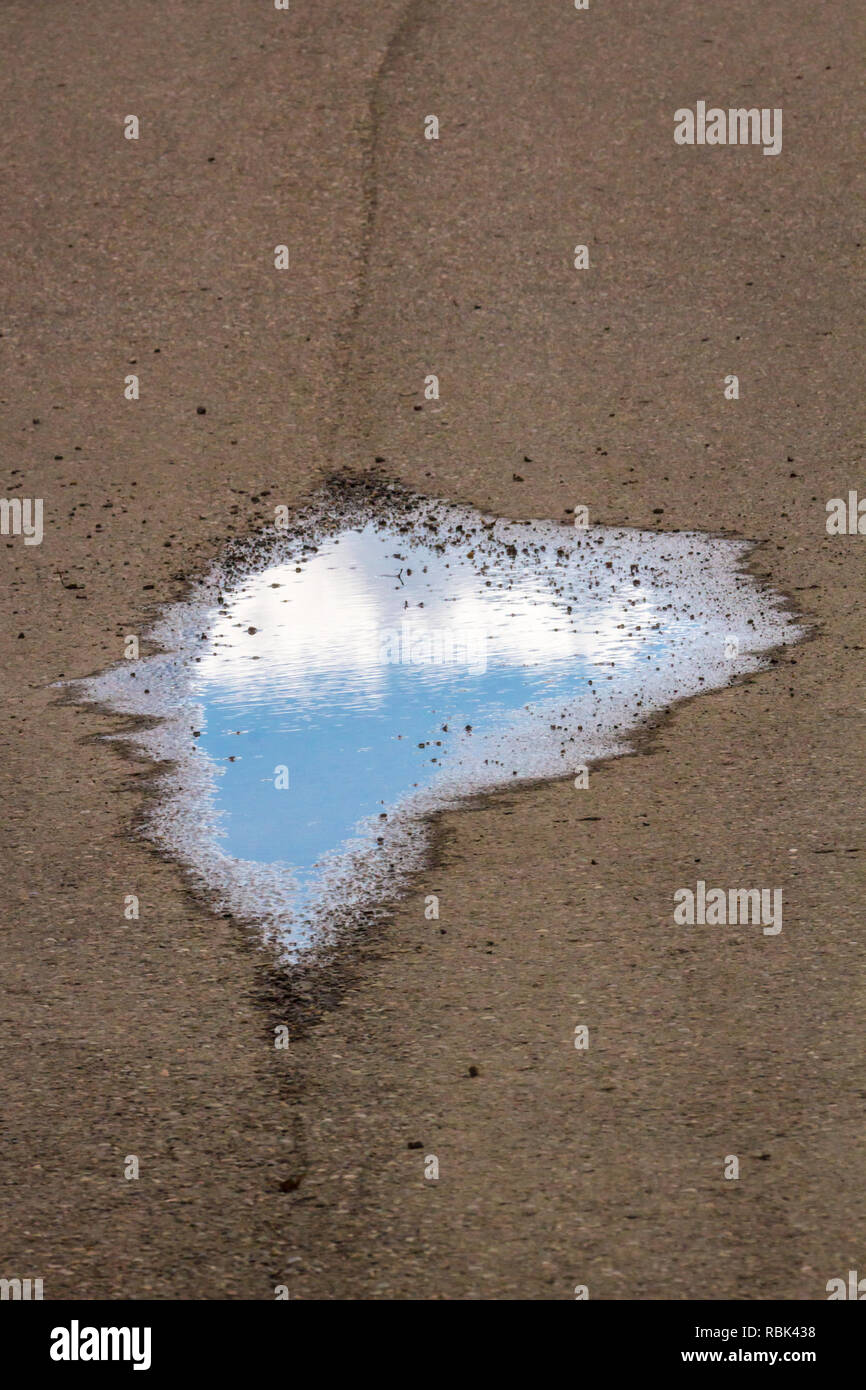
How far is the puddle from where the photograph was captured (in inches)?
300

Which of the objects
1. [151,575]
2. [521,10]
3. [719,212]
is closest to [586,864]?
[151,575]

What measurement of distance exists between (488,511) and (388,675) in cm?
284

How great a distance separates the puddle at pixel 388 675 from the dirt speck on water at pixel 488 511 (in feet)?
0.91

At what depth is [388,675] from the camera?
9555mm

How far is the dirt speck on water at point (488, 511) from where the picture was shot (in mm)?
5188

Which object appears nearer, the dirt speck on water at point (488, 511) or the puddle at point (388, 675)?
the dirt speck on water at point (488, 511)

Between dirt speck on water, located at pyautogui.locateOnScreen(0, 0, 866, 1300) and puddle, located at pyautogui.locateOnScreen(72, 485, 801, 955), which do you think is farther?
puddle, located at pyautogui.locateOnScreen(72, 485, 801, 955)

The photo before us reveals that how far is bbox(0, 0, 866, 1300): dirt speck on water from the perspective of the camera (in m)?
5.19

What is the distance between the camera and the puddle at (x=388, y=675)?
7.62 m

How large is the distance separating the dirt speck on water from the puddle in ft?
0.91

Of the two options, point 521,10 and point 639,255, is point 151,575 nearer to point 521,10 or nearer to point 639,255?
point 639,255

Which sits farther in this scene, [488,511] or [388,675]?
[488,511]
